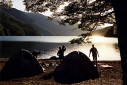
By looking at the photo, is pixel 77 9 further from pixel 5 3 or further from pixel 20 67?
pixel 5 3

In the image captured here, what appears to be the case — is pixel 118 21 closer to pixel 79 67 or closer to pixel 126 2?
pixel 126 2

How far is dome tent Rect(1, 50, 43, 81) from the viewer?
15828mm

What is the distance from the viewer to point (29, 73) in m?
16.1

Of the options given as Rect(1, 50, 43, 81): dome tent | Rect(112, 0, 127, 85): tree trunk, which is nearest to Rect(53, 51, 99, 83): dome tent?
Rect(1, 50, 43, 81): dome tent

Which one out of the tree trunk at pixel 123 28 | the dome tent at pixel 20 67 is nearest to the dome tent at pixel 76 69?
the dome tent at pixel 20 67

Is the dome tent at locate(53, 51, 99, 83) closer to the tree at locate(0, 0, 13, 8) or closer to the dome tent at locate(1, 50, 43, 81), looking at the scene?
the dome tent at locate(1, 50, 43, 81)

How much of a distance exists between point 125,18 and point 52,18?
600 centimetres

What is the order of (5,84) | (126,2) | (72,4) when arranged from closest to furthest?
(126,2), (72,4), (5,84)

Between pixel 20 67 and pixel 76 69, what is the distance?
4708mm

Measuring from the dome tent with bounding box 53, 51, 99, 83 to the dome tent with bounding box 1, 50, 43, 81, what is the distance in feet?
7.36

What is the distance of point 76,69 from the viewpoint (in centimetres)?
1484

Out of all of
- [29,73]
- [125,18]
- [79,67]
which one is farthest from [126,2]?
[29,73]

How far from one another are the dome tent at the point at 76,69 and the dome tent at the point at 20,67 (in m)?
2.24

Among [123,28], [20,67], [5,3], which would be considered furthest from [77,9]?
[5,3]
